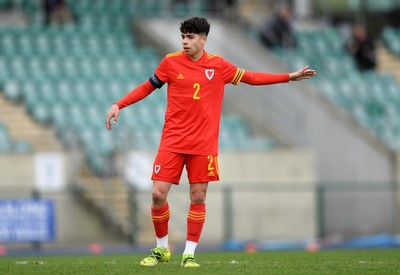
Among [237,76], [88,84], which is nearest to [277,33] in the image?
[88,84]

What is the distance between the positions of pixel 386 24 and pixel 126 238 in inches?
481

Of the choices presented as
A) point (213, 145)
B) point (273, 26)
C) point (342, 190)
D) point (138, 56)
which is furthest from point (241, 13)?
point (213, 145)

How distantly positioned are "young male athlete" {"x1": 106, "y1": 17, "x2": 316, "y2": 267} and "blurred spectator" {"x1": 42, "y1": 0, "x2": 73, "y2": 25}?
49.7 feet

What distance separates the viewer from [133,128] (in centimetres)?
2367

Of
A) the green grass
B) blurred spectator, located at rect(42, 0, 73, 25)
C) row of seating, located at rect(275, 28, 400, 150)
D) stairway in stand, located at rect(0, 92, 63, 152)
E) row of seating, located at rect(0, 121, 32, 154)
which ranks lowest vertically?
the green grass

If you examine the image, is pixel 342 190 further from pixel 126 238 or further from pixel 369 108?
pixel 126 238

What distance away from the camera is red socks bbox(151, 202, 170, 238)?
38.6 feet

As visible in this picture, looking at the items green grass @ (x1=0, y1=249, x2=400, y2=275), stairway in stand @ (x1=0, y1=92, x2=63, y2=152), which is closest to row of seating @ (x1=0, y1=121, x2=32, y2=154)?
stairway in stand @ (x1=0, y1=92, x2=63, y2=152)

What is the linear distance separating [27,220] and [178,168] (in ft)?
33.9

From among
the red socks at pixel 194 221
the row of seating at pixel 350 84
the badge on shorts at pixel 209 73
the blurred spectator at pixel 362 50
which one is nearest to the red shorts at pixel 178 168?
the red socks at pixel 194 221

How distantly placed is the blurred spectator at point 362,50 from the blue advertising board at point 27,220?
9878mm

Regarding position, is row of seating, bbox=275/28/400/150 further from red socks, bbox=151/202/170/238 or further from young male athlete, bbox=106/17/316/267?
red socks, bbox=151/202/170/238

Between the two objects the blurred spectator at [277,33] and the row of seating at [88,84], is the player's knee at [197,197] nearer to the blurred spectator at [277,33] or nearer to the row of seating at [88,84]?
the row of seating at [88,84]

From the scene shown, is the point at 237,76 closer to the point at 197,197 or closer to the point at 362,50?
the point at 197,197
